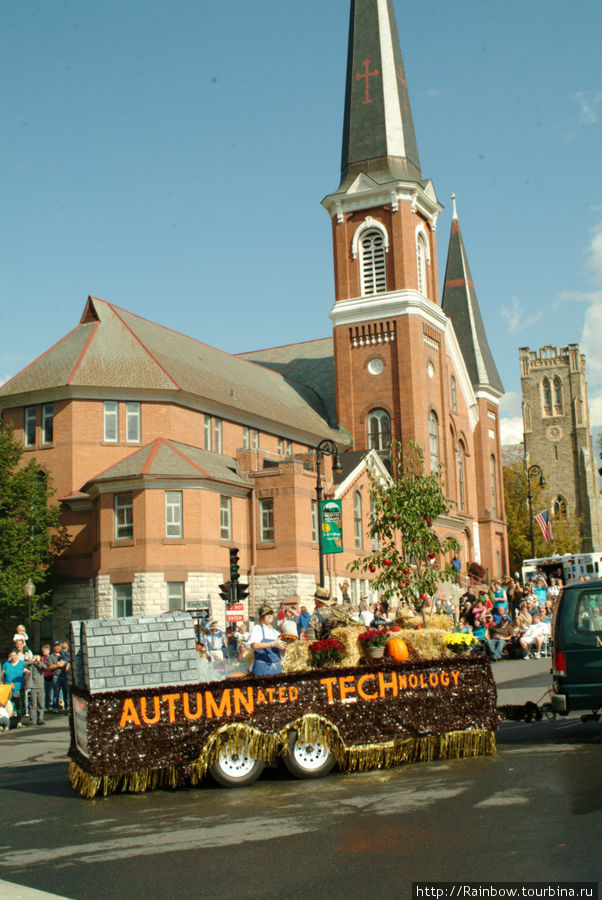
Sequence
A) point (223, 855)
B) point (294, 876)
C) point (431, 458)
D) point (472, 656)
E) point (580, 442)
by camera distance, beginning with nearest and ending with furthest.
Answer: point (294, 876) < point (223, 855) < point (472, 656) < point (431, 458) < point (580, 442)

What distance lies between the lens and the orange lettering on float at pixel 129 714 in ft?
30.5

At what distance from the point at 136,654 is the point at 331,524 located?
16948 mm

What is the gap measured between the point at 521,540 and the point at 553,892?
7357 cm

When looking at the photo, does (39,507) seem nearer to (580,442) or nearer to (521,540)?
(521,540)

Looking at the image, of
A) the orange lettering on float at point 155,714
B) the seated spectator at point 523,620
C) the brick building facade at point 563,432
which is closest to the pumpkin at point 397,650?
the orange lettering on float at point 155,714

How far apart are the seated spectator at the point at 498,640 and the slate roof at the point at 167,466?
16108 mm

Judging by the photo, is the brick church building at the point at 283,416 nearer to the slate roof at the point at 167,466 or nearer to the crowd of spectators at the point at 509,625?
the slate roof at the point at 167,466

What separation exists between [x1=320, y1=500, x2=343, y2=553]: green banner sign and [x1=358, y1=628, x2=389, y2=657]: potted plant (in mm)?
15349

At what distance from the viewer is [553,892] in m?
5.20

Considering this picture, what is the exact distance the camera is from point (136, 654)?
9.77m

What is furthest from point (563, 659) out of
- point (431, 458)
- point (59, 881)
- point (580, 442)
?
point (580, 442)

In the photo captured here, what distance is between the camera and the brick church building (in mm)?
36344

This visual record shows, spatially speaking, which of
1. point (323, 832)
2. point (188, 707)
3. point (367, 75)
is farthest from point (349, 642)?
point (367, 75)

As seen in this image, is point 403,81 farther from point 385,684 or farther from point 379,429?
point 385,684
